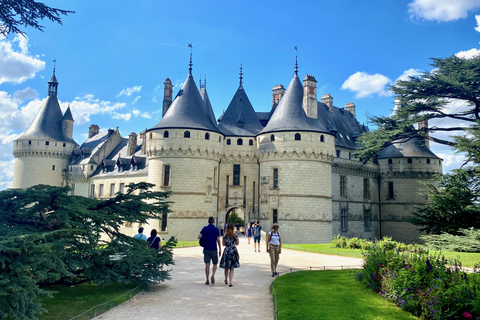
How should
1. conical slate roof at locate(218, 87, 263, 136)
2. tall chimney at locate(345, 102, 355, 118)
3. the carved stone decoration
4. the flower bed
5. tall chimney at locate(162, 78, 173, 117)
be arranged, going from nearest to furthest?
the flower bed, the carved stone decoration, conical slate roof at locate(218, 87, 263, 136), tall chimney at locate(162, 78, 173, 117), tall chimney at locate(345, 102, 355, 118)

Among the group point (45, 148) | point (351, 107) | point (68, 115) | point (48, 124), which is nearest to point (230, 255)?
point (351, 107)

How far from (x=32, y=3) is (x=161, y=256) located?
34.1 ft

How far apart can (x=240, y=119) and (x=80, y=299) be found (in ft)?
86.6

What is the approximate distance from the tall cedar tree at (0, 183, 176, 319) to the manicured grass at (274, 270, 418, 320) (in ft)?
11.5

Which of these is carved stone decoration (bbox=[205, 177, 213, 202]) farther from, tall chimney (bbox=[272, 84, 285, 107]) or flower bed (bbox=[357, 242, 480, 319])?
flower bed (bbox=[357, 242, 480, 319])

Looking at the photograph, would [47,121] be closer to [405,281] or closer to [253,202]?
[253,202]

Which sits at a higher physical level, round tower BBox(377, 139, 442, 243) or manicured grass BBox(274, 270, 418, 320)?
round tower BBox(377, 139, 442, 243)

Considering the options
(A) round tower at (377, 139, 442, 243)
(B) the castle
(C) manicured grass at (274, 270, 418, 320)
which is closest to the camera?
(C) manicured grass at (274, 270, 418, 320)

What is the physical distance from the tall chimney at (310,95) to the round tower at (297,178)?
1206mm

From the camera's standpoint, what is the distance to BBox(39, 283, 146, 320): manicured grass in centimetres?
777

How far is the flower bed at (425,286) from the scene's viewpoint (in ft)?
23.4

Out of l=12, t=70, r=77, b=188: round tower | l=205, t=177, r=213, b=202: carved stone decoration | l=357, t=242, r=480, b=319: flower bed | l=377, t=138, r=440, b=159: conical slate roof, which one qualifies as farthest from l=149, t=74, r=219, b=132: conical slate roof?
l=377, t=138, r=440, b=159: conical slate roof

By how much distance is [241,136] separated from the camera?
32875 mm

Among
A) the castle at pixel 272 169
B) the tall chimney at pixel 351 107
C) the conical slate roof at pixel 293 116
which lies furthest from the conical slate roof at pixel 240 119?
the tall chimney at pixel 351 107
